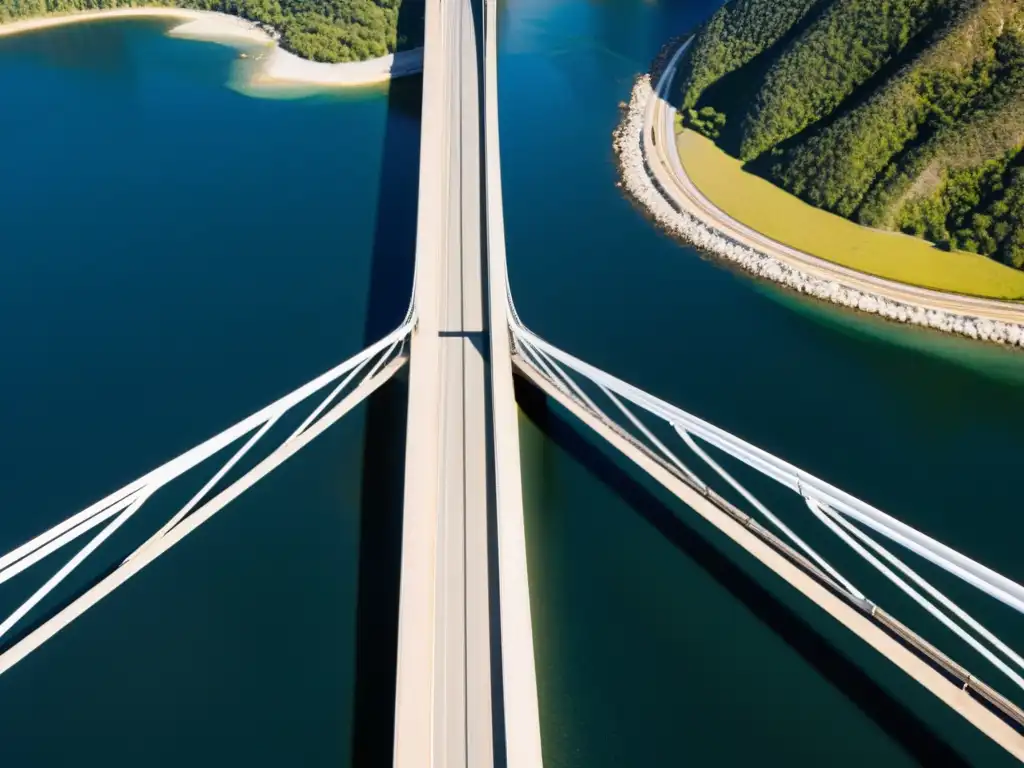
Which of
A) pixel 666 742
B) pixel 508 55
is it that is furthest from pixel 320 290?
pixel 508 55

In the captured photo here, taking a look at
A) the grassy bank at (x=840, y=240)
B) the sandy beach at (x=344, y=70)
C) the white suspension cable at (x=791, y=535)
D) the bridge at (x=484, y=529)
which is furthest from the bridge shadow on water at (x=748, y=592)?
the sandy beach at (x=344, y=70)

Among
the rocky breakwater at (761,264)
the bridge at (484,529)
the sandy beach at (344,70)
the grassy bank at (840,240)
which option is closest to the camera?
the bridge at (484,529)

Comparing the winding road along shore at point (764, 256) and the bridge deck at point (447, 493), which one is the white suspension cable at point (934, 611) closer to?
the bridge deck at point (447, 493)

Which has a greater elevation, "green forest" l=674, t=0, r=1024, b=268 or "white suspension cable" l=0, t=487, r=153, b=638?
"green forest" l=674, t=0, r=1024, b=268

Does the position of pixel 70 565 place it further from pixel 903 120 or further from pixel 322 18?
pixel 322 18

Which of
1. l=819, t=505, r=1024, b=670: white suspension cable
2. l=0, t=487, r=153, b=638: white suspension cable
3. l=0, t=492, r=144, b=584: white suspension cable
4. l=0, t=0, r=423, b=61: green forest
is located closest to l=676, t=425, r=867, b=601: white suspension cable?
l=819, t=505, r=1024, b=670: white suspension cable

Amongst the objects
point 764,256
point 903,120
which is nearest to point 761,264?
point 764,256

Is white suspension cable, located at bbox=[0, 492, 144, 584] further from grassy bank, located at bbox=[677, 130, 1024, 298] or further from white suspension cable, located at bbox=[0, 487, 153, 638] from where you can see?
grassy bank, located at bbox=[677, 130, 1024, 298]
